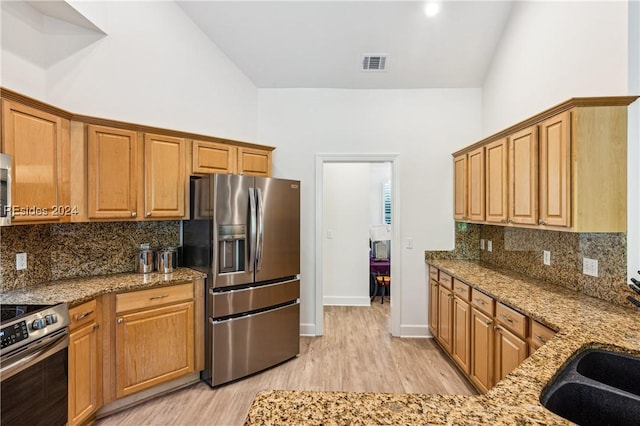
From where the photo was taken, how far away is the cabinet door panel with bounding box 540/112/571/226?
199 centimetres

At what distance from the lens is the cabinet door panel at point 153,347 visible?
2400 millimetres

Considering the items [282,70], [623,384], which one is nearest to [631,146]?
[623,384]

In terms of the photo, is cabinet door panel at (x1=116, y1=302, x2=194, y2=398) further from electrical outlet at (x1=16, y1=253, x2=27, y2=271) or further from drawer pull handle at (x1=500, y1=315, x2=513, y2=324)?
drawer pull handle at (x1=500, y1=315, x2=513, y2=324)

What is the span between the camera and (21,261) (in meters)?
2.29

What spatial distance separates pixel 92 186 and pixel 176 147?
73cm

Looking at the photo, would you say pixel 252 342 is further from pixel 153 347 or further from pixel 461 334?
pixel 461 334

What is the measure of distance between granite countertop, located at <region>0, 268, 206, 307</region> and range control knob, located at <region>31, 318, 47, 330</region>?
20cm

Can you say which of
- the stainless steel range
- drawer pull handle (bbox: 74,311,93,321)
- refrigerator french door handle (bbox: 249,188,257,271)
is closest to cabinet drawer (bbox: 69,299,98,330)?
drawer pull handle (bbox: 74,311,93,321)

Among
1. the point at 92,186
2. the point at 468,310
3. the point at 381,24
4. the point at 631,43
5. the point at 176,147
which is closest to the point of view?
the point at 631,43

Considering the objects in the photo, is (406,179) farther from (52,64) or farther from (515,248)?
(52,64)

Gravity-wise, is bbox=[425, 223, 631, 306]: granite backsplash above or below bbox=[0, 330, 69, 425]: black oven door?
above

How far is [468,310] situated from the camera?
2.75m

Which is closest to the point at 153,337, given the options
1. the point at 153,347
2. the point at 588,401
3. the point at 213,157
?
the point at 153,347

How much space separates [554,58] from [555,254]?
1.54 m
